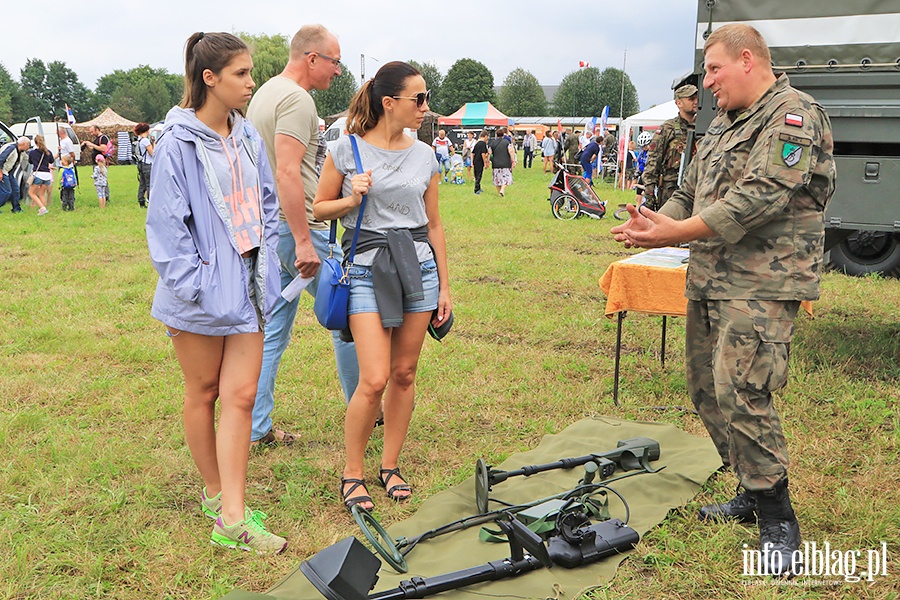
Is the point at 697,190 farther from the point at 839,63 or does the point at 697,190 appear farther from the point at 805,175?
the point at 839,63

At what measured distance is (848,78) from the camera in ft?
16.6

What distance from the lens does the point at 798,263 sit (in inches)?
115

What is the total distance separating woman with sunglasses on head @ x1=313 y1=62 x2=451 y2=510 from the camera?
11.3 ft

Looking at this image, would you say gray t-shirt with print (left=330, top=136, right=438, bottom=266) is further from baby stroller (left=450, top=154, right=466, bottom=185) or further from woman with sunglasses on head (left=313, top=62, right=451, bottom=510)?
baby stroller (left=450, top=154, right=466, bottom=185)

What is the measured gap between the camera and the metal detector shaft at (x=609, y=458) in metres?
3.62

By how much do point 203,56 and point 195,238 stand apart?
69cm

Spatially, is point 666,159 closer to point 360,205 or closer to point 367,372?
point 360,205

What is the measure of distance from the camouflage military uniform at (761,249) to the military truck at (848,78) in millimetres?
2286

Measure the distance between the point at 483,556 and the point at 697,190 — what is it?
1.77 m

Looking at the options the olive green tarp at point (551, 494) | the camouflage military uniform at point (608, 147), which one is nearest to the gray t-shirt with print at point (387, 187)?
the olive green tarp at point (551, 494)

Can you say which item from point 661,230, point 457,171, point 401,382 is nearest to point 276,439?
point 401,382

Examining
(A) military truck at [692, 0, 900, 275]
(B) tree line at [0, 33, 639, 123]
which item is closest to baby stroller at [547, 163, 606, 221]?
(A) military truck at [692, 0, 900, 275]

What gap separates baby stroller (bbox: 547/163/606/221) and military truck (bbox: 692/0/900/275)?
28.7 feet

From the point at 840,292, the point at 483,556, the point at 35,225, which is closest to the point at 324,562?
the point at 483,556
